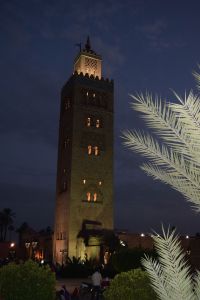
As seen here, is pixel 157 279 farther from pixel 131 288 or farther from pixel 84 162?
pixel 84 162

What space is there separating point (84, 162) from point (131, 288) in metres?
32.8

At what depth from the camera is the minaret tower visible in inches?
1535

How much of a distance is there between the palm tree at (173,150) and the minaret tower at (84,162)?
35355 millimetres

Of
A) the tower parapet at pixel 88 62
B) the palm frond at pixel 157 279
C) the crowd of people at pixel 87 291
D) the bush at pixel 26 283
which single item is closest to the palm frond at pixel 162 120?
the palm frond at pixel 157 279

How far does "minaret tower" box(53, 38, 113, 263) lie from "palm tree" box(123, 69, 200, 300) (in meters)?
35.4

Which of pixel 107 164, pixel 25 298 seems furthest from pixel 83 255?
pixel 25 298

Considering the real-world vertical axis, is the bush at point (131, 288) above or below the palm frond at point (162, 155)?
below

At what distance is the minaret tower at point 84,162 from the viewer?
128 feet

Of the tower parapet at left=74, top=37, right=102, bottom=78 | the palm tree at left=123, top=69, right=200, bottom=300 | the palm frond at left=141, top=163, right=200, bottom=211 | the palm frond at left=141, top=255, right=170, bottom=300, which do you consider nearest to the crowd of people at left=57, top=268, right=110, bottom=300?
the palm frond at left=141, top=255, right=170, bottom=300

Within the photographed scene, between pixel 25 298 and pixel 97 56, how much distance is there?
4009cm

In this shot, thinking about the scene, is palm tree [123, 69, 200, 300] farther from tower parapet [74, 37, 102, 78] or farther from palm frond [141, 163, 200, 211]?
tower parapet [74, 37, 102, 78]

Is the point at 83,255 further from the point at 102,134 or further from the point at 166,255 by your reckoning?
the point at 166,255

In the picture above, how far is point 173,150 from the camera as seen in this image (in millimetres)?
1789

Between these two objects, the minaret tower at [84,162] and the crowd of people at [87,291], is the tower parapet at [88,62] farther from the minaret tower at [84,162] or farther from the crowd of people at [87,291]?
the crowd of people at [87,291]
